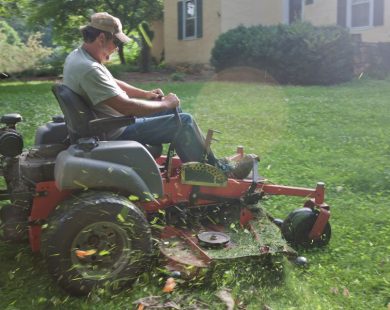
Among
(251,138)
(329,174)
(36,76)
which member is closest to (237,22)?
(36,76)

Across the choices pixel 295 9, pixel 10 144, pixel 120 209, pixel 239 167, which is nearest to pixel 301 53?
pixel 295 9

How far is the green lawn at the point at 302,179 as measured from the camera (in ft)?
11.6

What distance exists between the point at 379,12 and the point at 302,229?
1356 centimetres

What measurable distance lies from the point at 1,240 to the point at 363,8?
1524cm

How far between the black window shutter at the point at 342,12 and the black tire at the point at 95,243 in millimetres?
15283

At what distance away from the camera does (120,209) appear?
11.4 ft

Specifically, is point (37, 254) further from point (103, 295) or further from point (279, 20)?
point (279, 20)

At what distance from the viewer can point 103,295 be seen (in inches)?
135

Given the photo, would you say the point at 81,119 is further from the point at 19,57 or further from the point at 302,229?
the point at 19,57

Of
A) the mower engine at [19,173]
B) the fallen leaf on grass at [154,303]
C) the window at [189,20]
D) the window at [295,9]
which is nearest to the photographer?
the fallen leaf on grass at [154,303]

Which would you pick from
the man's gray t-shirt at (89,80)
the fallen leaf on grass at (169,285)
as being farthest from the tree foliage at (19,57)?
the fallen leaf on grass at (169,285)

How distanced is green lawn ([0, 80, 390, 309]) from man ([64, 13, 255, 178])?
980 millimetres

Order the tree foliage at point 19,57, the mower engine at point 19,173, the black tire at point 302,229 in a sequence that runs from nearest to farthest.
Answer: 1. the mower engine at point 19,173
2. the black tire at point 302,229
3. the tree foliage at point 19,57

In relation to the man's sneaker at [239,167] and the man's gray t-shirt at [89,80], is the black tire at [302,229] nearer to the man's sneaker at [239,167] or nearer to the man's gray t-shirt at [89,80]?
the man's sneaker at [239,167]
